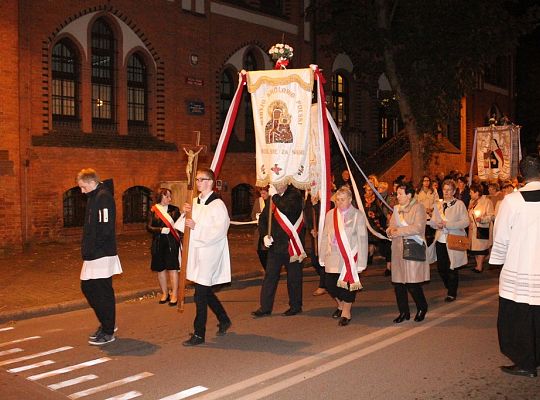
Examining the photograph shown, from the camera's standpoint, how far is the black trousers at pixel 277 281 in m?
A: 9.30

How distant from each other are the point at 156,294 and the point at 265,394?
219 inches

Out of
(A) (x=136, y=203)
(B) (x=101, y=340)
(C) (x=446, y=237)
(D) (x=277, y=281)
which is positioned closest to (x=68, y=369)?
(B) (x=101, y=340)

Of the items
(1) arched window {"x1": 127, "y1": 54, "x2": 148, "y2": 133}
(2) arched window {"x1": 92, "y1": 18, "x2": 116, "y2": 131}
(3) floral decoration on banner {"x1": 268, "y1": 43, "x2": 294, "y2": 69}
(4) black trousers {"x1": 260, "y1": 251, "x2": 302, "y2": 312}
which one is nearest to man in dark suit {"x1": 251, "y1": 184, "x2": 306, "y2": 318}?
(4) black trousers {"x1": 260, "y1": 251, "x2": 302, "y2": 312}

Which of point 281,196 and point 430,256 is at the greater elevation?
point 281,196

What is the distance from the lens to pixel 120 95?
19.2 meters

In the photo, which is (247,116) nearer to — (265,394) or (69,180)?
→ (69,180)

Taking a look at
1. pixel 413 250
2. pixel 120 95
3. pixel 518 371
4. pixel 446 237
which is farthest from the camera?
pixel 120 95

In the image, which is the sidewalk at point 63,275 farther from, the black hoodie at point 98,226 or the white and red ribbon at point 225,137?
the white and red ribbon at point 225,137

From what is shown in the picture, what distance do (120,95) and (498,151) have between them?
35.0 feet

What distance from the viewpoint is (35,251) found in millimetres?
15625

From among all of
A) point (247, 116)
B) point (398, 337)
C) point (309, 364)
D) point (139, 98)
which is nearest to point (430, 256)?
point (398, 337)

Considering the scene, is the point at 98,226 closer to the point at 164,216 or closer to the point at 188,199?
the point at 188,199

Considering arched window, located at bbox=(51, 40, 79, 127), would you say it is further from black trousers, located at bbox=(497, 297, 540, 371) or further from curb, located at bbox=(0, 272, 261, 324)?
black trousers, located at bbox=(497, 297, 540, 371)

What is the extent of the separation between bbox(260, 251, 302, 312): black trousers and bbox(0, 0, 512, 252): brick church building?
20.0ft
